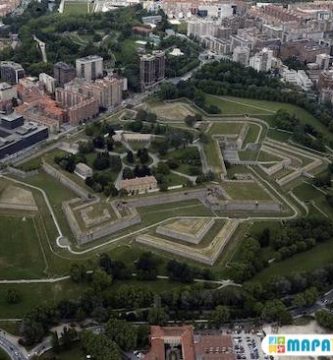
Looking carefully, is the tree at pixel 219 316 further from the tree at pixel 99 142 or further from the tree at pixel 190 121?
the tree at pixel 190 121

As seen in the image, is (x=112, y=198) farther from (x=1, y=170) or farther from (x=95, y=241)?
(x=1, y=170)

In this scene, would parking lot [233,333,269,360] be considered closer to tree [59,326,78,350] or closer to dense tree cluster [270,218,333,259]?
dense tree cluster [270,218,333,259]

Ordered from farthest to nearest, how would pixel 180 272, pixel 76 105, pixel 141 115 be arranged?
pixel 76 105, pixel 141 115, pixel 180 272

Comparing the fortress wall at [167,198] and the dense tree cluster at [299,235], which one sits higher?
the dense tree cluster at [299,235]

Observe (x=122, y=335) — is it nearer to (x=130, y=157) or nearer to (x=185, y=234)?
(x=185, y=234)

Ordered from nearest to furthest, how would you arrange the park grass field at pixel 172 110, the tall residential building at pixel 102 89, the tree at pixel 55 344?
the tree at pixel 55 344, the park grass field at pixel 172 110, the tall residential building at pixel 102 89

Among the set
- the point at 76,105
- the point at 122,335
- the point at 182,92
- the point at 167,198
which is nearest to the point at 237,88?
the point at 182,92

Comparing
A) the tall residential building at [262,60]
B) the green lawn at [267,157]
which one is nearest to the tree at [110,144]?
the green lawn at [267,157]
